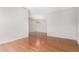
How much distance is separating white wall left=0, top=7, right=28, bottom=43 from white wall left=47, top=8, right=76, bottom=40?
349 mm

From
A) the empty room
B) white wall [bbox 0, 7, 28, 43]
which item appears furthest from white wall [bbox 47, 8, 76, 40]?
white wall [bbox 0, 7, 28, 43]

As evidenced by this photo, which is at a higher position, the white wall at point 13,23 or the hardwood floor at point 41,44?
the white wall at point 13,23

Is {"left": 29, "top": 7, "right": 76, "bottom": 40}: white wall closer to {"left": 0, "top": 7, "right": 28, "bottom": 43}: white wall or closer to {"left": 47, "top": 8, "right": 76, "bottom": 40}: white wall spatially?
{"left": 47, "top": 8, "right": 76, "bottom": 40}: white wall

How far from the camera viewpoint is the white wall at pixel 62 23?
1.44m

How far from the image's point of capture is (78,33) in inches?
57.0

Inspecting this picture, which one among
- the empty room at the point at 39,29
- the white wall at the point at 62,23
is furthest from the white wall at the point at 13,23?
the white wall at the point at 62,23

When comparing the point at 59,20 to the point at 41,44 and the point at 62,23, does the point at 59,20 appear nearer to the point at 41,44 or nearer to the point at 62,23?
the point at 62,23

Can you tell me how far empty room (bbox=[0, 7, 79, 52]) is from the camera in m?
1.45

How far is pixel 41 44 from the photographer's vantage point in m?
1.51

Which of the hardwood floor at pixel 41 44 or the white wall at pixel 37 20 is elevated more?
the white wall at pixel 37 20

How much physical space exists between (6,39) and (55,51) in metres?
0.71

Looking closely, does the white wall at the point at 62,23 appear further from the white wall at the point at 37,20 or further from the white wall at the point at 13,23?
the white wall at the point at 13,23

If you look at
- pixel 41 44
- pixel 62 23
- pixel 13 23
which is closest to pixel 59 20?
pixel 62 23
